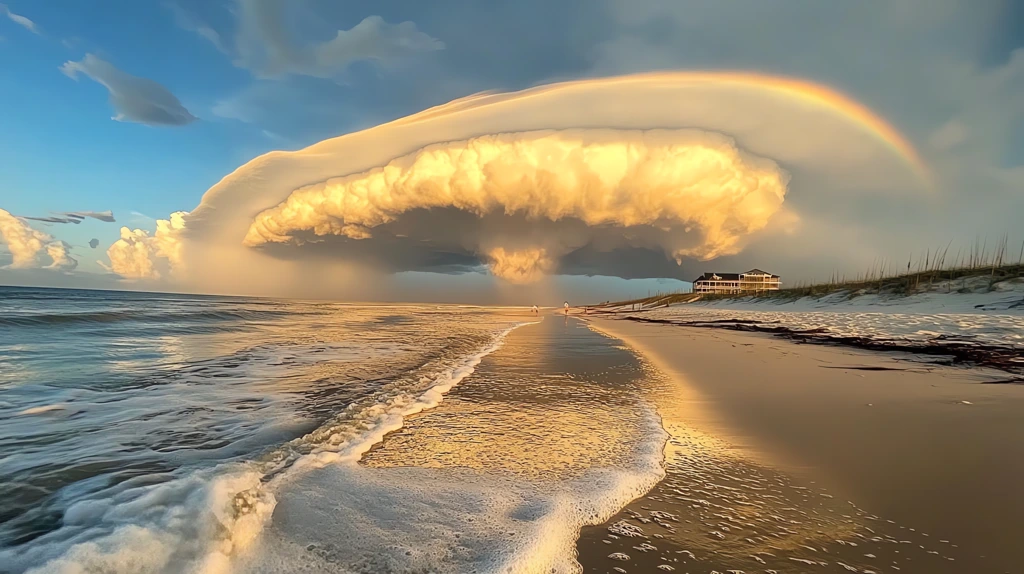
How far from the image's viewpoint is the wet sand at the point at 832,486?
8.70 ft

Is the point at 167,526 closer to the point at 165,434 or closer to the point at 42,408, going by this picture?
the point at 165,434

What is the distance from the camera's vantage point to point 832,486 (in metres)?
3.65

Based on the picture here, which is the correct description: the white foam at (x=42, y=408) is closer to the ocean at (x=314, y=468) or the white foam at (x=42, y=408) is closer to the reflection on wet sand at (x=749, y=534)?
the ocean at (x=314, y=468)

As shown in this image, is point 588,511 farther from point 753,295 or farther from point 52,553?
point 753,295

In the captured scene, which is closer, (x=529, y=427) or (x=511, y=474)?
(x=511, y=474)

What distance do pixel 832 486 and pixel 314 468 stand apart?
4.34m

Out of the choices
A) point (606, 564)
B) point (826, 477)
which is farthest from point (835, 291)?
point (606, 564)

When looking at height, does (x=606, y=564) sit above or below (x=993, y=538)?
below

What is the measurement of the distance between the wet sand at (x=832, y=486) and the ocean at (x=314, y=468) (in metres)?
0.36

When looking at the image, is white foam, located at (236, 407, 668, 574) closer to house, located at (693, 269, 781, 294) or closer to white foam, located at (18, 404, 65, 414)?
white foam, located at (18, 404, 65, 414)

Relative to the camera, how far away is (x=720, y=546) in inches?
109

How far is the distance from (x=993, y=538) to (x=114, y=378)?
12104 mm

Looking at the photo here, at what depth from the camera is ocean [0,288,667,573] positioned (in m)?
2.78

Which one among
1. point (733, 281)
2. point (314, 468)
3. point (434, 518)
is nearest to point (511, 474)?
point (434, 518)
